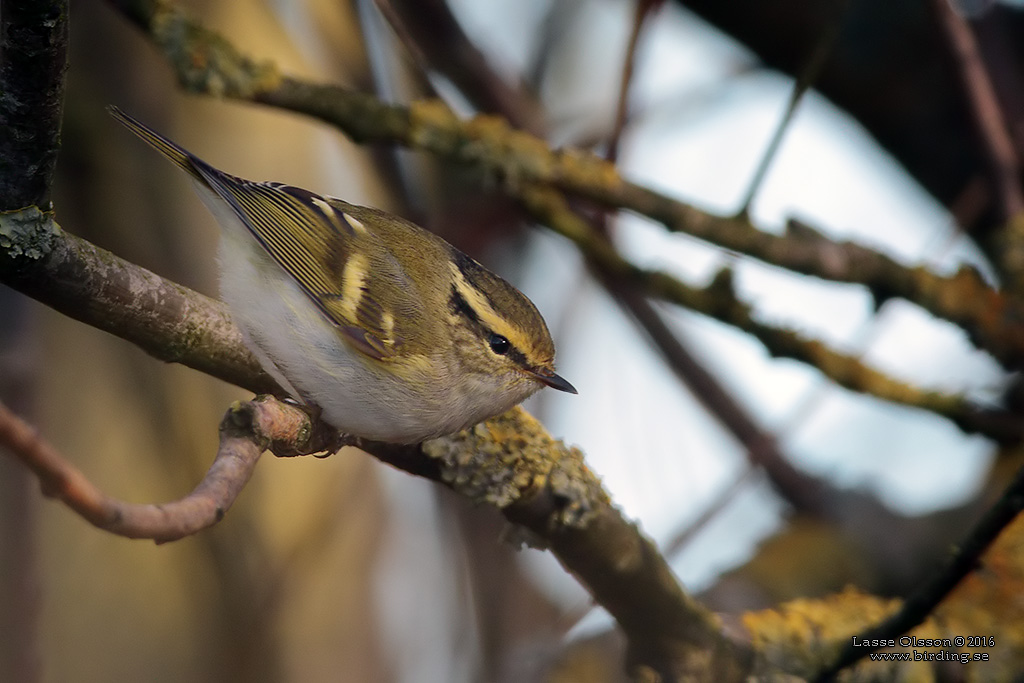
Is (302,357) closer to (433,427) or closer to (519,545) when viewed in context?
(433,427)

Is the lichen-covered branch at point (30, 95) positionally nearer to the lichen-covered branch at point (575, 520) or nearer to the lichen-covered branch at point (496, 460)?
the lichen-covered branch at point (496, 460)

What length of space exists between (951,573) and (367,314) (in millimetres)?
1128

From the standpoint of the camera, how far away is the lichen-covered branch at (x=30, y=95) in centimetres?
101

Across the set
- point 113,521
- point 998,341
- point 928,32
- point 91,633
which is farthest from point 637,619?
point 928,32

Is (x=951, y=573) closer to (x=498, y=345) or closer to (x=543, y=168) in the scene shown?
(x=498, y=345)

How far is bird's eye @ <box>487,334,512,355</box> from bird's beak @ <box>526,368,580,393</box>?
7 centimetres

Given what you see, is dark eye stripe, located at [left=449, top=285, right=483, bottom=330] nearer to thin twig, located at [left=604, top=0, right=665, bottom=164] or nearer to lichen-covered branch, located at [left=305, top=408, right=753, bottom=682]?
lichen-covered branch, located at [left=305, top=408, right=753, bottom=682]

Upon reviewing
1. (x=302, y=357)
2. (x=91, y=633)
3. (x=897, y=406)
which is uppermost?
(x=897, y=406)

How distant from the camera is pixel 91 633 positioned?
2855 mm

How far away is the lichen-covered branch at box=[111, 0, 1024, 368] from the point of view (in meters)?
2.05

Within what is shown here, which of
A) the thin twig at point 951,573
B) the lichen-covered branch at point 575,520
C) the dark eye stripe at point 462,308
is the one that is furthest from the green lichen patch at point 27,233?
the thin twig at point 951,573

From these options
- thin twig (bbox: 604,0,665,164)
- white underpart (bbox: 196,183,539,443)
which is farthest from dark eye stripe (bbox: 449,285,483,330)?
thin twig (bbox: 604,0,665,164)

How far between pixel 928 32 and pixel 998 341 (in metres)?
1.16

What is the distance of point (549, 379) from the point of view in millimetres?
1841
